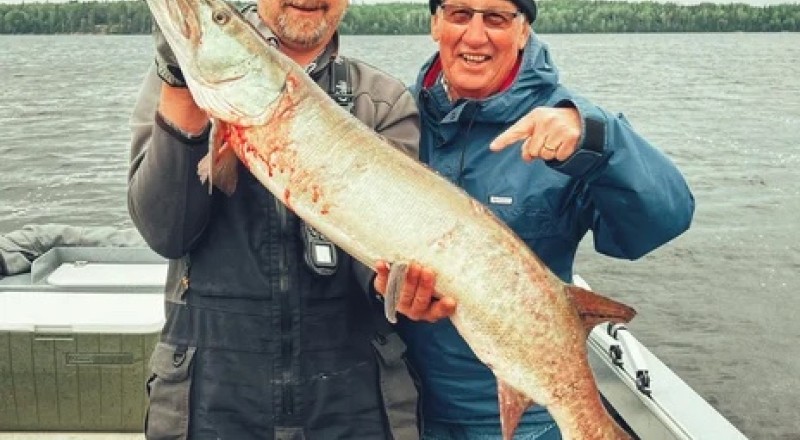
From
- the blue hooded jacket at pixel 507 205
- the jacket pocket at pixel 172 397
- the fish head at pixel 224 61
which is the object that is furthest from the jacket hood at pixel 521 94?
the jacket pocket at pixel 172 397

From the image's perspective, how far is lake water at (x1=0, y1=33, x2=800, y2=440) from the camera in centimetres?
1065

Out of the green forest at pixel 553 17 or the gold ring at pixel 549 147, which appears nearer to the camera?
the gold ring at pixel 549 147

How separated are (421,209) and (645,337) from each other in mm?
9298

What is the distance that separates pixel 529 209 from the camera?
3.13 meters

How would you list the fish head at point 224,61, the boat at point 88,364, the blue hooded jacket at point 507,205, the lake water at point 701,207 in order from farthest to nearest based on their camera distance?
the lake water at point 701,207, the boat at point 88,364, the blue hooded jacket at point 507,205, the fish head at point 224,61

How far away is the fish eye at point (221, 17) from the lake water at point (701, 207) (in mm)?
7784

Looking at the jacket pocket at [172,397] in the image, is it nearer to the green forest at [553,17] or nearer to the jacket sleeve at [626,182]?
the jacket sleeve at [626,182]

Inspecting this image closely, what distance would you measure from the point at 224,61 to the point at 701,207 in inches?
615

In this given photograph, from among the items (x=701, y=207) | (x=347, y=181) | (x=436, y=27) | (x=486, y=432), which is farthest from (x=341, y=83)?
(x=701, y=207)

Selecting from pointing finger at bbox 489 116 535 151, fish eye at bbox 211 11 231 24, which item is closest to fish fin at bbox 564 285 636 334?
pointing finger at bbox 489 116 535 151

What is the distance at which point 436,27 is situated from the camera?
3.34 m

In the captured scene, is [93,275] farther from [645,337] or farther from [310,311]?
[645,337]

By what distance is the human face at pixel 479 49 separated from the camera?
317 centimetres

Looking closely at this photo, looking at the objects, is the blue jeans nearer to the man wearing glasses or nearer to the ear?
the man wearing glasses
